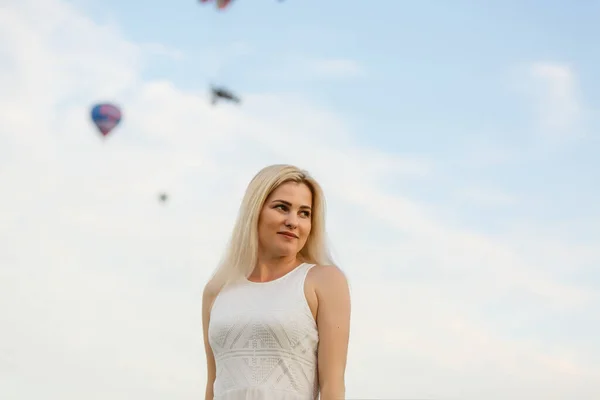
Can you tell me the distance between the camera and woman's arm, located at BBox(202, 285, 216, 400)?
24.2ft

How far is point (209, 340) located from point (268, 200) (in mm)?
1113

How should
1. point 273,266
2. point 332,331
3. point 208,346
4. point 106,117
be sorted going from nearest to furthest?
point 332,331
point 273,266
point 208,346
point 106,117

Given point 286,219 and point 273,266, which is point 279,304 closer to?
point 273,266

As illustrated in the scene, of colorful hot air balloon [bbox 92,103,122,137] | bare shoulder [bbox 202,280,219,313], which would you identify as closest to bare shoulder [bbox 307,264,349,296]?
bare shoulder [bbox 202,280,219,313]

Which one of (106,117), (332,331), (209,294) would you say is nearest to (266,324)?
(332,331)

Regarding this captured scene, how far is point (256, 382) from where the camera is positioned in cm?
680

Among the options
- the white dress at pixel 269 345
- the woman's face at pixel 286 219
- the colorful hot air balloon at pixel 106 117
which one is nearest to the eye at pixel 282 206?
the woman's face at pixel 286 219

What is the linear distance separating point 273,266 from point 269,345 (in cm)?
64

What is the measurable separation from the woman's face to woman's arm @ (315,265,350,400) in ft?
1.04

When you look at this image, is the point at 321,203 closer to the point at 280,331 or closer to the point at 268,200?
the point at 268,200

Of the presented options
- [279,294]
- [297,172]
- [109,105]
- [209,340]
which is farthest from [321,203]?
[109,105]

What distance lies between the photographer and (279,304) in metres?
6.91

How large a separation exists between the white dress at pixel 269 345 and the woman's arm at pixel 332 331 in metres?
0.09

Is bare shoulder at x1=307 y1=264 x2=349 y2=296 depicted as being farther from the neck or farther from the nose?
the nose
